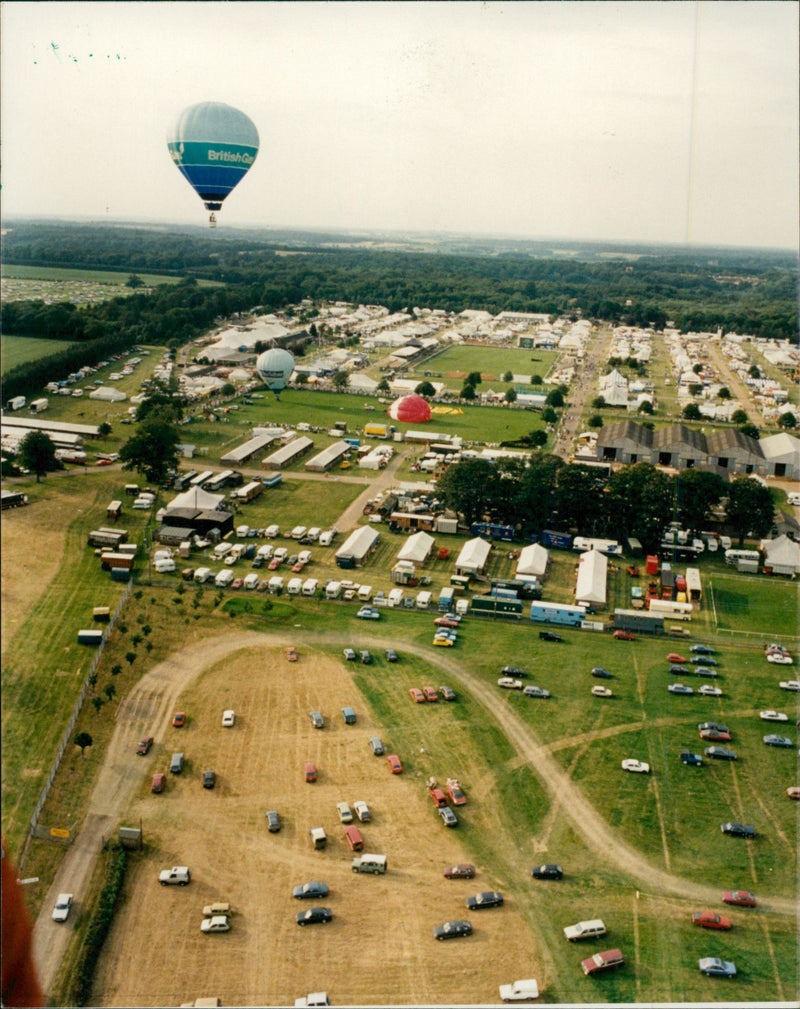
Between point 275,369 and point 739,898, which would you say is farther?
point 275,369

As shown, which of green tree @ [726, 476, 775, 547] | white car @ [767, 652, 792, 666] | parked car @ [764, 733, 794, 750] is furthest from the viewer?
green tree @ [726, 476, 775, 547]

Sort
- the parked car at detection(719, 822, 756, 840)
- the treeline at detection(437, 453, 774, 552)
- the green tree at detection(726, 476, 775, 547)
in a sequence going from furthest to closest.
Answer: the green tree at detection(726, 476, 775, 547)
the treeline at detection(437, 453, 774, 552)
the parked car at detection(719, 822, 756, 840)

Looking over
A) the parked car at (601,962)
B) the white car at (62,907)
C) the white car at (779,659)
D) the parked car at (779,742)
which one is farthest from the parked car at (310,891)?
the white car at (779,659)

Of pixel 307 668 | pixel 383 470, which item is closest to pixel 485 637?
pixel 307 668

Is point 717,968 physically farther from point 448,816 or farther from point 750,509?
point 750,509

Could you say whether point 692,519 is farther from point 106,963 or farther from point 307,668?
point 106,963

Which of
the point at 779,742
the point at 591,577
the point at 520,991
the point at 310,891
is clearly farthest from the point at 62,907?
the point at 591,577

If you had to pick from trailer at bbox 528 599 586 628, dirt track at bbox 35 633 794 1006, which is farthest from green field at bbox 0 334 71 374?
trailer at bbox 528 599 586 628

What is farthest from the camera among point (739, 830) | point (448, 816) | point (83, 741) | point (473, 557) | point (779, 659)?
point (473, 557)

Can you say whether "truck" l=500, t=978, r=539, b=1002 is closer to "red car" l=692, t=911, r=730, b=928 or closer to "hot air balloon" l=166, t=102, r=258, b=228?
"red car" l=692, t=911, r=730, b=928
